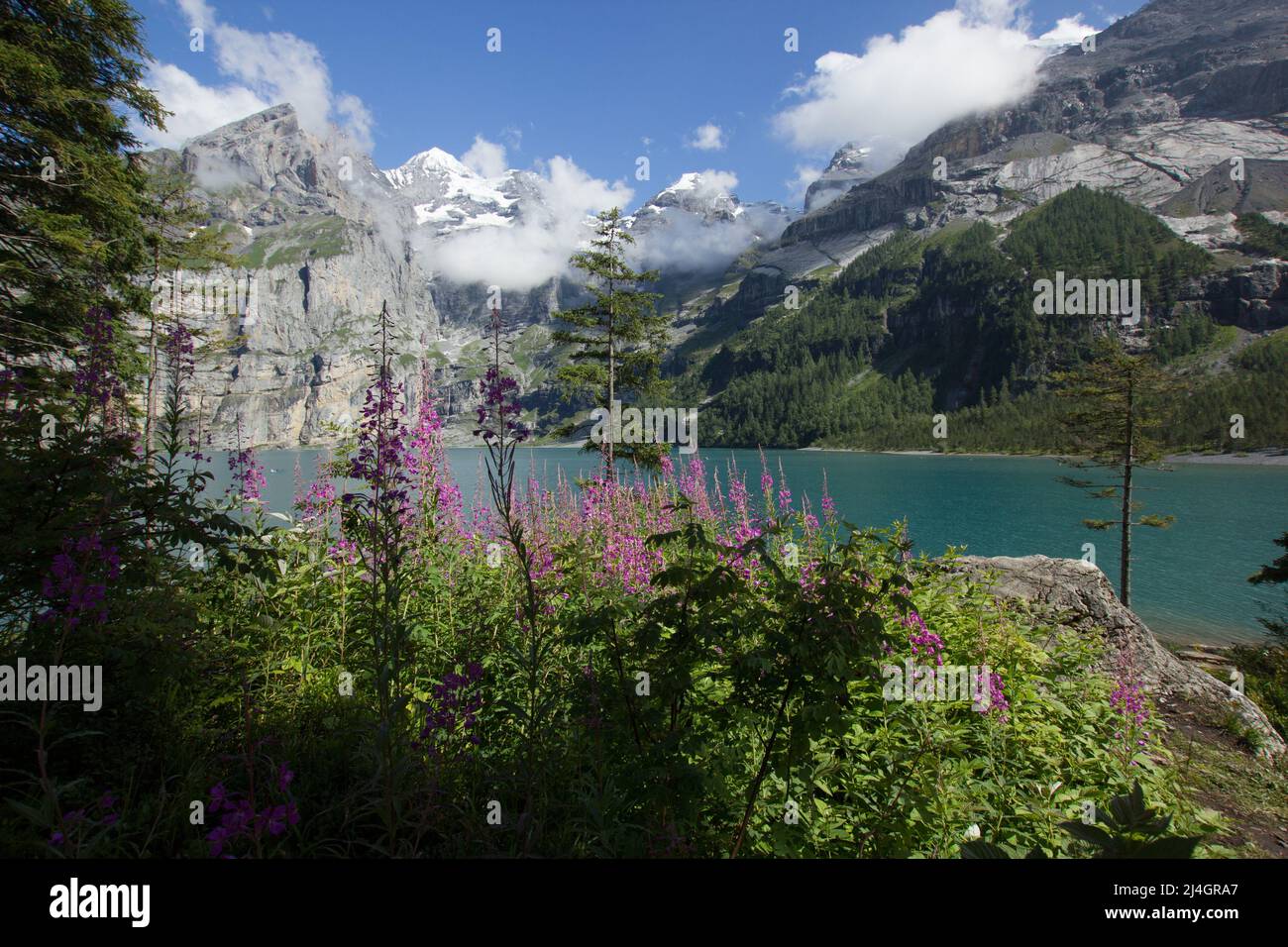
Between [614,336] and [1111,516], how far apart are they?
4709cm

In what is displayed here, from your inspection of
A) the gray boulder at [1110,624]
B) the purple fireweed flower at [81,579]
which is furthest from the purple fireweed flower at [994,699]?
the purple fireweed flower at [81,579]

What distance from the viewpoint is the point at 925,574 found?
20.3 ft

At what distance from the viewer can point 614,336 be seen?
16.1 metres

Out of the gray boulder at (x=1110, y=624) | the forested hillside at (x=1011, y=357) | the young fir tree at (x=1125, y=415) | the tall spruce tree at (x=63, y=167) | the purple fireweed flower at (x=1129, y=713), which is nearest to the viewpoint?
the purple fireweed flower at (x=1129, y=713)

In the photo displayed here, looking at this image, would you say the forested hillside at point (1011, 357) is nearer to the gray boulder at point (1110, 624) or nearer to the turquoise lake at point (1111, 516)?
the turquoise lake at point (1111, 516)

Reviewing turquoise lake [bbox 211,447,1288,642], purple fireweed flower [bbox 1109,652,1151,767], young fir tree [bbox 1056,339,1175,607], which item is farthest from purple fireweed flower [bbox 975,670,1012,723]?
young fir tree [bbox 1056,339,1175,607]

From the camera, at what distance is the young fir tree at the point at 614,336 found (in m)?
15.6

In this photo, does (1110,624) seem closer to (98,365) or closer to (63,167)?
(98,365)

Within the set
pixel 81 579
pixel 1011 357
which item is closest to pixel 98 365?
pixel 81 579

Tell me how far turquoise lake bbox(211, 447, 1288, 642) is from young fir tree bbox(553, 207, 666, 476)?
266 cm

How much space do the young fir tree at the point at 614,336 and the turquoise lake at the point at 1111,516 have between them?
266 cm

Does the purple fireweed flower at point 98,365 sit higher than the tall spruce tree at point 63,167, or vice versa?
the tall spruce tree at point 63,167

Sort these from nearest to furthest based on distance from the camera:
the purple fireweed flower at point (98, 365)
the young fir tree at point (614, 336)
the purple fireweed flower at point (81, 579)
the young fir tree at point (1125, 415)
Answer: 1. the purple fireweed flower at point (81, 579)
2. the purple fireweed flower at point (98, 365)
3. the young fir tree at point (614, 336)
4. the young fir tree at point (1125, 415)
